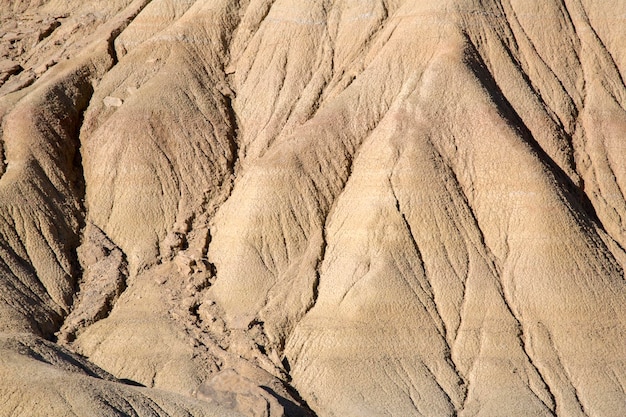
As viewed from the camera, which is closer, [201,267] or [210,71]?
[201,267]

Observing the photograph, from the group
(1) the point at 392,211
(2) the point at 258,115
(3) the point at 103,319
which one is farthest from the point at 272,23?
(3) the point at 103,319

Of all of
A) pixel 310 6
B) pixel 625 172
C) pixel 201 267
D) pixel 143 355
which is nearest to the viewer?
pixel 143 355

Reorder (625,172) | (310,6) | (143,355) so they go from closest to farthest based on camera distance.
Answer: (143,355) < (625,172) < (310,6)

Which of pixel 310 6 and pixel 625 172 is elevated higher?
pixel 310 6

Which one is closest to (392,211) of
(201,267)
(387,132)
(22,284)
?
(387,132)

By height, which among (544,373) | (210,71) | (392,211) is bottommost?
(544,373)

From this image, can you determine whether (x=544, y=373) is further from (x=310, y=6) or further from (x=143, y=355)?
(x=310, y=6)
